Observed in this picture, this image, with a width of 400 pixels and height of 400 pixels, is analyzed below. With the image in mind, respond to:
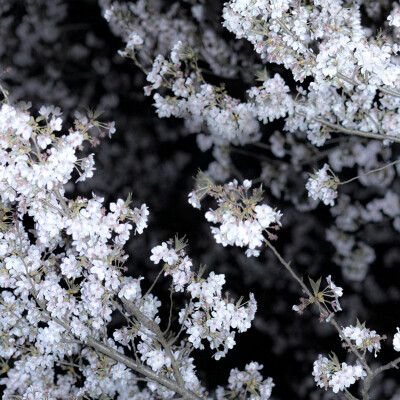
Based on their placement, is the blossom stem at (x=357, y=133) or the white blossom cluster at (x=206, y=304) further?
the blossom stem at (x=357, y=133)

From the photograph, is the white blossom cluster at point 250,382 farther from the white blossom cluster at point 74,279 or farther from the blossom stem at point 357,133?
the blossom stem at point 357,133

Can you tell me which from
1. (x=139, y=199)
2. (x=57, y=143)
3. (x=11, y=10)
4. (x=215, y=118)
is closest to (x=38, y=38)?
(x=11, y=10)

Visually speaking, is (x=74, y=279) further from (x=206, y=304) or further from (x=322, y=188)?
(x=322, y=188)

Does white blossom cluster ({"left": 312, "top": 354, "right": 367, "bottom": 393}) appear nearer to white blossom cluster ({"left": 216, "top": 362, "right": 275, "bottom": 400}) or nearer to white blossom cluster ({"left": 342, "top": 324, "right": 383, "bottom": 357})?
white blossom cluster ({"left": 342, "top": 324, "right": 383, "bottom": 357})

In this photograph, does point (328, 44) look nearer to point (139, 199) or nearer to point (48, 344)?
point (48, 344)

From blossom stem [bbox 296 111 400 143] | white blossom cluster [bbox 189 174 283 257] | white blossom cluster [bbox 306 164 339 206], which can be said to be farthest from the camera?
white blossom cluster [bbox 306 164 339 206]

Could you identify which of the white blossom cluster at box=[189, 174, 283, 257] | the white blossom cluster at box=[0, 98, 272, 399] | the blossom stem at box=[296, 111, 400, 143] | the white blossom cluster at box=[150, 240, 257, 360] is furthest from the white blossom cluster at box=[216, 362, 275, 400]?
the white blossom cluster at box=[189, 174, 283, 257]

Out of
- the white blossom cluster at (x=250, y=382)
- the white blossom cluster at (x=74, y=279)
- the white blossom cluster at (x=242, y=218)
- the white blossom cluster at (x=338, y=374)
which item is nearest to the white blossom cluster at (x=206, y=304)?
the white blossom cluster at (x=74, y=279)

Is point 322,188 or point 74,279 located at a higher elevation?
point 322,188

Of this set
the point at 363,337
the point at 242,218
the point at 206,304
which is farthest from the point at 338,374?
the point at 242,218

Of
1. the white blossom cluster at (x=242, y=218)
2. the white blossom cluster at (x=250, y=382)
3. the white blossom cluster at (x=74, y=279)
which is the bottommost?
the white blossom cluster at (x=250, y=382)

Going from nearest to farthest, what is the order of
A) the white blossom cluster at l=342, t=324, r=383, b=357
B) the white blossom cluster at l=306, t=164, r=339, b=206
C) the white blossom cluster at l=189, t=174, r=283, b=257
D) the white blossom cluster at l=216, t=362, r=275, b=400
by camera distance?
the white blossom cluster at l=189, t=174, r=283, b=257
the white blossom cluster at l=342, t=324, r=383, b=357
the white blossom cluster at l=306, t=164, r=339, b=206
the white blossom cluster at l=216, t=362, r=275, b=400
